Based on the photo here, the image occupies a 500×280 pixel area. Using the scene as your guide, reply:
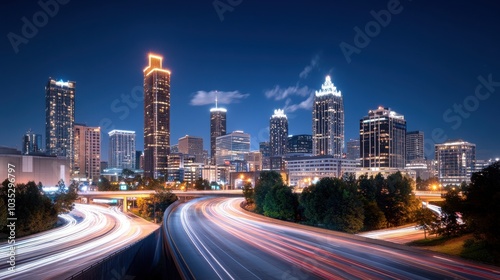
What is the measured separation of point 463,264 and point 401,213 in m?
48.1

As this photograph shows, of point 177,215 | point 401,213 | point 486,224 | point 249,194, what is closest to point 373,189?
point 401,213

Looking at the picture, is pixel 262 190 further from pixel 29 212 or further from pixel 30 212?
pixel 29 212

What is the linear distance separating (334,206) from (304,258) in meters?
27.6

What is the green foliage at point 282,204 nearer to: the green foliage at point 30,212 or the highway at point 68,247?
the highway at point 68,247

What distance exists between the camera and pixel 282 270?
25.9 meters

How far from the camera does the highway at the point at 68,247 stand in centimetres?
2980

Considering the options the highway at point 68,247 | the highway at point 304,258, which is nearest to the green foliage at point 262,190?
the highway at point 68,247

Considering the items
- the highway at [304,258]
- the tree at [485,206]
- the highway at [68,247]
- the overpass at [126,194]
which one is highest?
the tree at [485,206]

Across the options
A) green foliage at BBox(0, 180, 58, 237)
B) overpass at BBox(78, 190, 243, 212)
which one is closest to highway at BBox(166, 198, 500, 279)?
green foliage at BBox(0, 180, 58, 237)

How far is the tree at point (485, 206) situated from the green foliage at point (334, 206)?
21.0 meters

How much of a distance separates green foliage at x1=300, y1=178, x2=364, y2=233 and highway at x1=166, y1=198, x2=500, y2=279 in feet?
34.6

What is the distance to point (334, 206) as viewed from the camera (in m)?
55.4

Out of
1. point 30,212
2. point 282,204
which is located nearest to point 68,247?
point 30,212

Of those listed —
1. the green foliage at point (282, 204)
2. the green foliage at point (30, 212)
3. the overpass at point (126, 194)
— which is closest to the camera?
the green foliage at point (30, 212)
